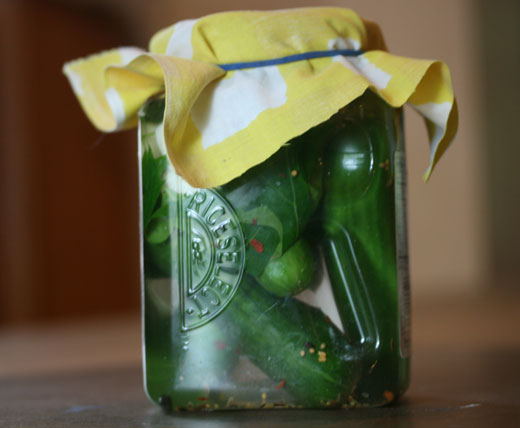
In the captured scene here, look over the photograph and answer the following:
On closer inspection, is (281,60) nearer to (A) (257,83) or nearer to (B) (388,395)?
(A) (257,83)

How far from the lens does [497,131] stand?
9.55 ft

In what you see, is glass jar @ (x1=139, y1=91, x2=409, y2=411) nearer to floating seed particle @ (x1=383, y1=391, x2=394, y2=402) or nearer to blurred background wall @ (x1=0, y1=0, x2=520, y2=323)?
floating seed particle @ (x1=383, y1=391, x2=394, y2=402)

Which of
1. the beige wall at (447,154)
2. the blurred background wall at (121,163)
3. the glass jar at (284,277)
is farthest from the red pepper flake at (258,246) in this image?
the beige wall at (447,154)

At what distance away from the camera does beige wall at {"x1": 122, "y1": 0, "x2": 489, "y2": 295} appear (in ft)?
8.46

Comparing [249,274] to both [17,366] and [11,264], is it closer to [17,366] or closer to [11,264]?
[17,366]

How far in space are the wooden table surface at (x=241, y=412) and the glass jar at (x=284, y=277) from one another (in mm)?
Result: 18

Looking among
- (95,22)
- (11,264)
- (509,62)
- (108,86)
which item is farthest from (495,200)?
(108,86)

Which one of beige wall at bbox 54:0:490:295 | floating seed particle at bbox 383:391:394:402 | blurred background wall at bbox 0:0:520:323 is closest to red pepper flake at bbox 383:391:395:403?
floating seed particle at bbox 383:391:394:402

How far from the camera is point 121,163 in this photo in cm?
236

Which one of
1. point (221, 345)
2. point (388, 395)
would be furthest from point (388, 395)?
point (221, 345)

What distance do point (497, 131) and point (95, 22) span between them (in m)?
1.67

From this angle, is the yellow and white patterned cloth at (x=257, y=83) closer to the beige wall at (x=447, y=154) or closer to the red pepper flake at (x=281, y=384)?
the red pepper flake at (x=281, y=384)

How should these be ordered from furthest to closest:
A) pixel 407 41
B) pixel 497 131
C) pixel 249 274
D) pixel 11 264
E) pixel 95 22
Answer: pixel 497 131 → pixel 407 41 → pixel 95 22 → pixel 11 264 → pixel 249 274

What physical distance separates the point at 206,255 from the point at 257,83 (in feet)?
0.34
